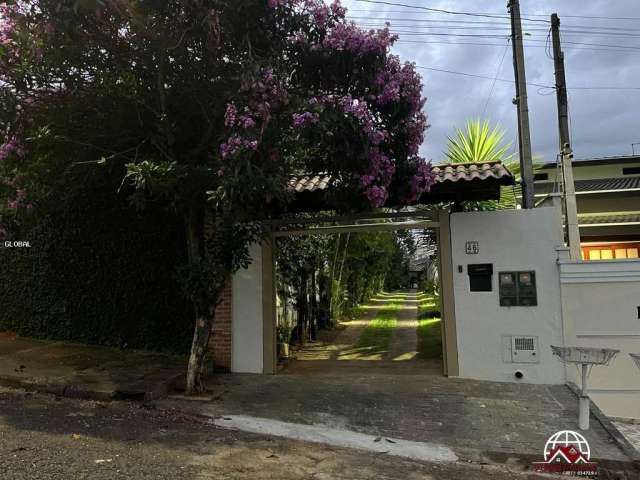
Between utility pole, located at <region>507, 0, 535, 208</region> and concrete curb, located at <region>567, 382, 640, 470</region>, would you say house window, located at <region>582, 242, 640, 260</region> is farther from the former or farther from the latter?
concrete curb, located at <region>567, 382, 640, 470</region>

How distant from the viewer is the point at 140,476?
13.3 feet

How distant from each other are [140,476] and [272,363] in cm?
442

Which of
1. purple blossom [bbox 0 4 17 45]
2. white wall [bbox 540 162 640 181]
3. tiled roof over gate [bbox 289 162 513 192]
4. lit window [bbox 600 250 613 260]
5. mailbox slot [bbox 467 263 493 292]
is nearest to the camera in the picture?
purple blossom [bbox 0 4 17 45]

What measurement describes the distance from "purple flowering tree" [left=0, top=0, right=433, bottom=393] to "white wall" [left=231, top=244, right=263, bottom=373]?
5.16ft

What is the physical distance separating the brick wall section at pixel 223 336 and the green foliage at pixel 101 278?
0.55m

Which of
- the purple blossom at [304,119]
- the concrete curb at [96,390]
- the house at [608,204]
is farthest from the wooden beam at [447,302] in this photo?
the house at [608,204]

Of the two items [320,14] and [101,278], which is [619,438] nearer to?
[320,14]

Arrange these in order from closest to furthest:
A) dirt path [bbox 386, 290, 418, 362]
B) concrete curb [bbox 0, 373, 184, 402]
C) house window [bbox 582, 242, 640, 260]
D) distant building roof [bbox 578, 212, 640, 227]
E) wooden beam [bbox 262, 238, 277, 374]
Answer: concrete curb [bbox 0, 373, 184, 402]
wooden beam [bbox 262, 238, 277, 374]
dirt path [bbox 386, 290, 418, 362]
distant building roof [bbox 578, 212, 640, 227]
house window [bbox 582, 242, 640, 260]

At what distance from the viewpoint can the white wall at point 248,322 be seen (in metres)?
8.46

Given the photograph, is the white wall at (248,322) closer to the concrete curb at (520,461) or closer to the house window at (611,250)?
the concrete curb at (520,461)

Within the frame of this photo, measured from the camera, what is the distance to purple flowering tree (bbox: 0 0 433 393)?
5.47 metres

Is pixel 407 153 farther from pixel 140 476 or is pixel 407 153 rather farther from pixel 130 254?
pixel 130 254

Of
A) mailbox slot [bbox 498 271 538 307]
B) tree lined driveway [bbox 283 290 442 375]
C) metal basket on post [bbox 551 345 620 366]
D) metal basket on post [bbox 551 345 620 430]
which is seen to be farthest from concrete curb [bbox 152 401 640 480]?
tree lined driveway [bbox 283 290 442 375]

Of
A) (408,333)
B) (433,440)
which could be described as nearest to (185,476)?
(433,440)
